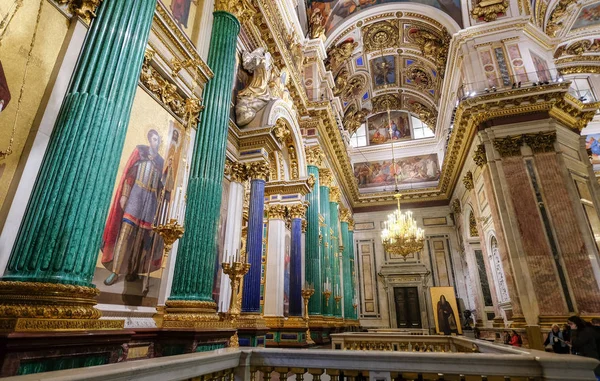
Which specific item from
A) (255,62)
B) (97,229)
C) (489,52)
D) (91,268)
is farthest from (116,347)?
(489,52)

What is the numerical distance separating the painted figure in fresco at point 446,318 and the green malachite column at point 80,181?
10.1m

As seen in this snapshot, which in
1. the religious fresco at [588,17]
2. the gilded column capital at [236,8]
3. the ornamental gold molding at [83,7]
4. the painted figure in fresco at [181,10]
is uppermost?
the religious fresco at [588,17]

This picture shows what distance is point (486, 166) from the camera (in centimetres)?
1017

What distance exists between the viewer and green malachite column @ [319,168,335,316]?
10.2 metres

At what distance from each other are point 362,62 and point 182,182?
14.7m

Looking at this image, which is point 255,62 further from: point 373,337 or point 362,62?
point 362,62

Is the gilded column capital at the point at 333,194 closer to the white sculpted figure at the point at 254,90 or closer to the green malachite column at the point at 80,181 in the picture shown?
the white sculpted figure at the point at 254,90

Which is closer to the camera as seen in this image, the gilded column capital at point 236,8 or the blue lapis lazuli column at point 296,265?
the gilded column capital at point 236,8

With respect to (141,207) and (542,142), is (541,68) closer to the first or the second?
(542,142)

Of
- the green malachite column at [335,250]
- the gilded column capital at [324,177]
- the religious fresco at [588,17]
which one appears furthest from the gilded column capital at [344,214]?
the religious fresco at [588,17]

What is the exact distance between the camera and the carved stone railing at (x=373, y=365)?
1.94 m

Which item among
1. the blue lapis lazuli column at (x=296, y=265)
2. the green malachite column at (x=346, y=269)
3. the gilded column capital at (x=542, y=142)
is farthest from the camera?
the green malachite column at (x=346, y=269)

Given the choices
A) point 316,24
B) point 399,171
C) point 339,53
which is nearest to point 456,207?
point 399,171

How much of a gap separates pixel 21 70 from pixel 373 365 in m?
3.40
